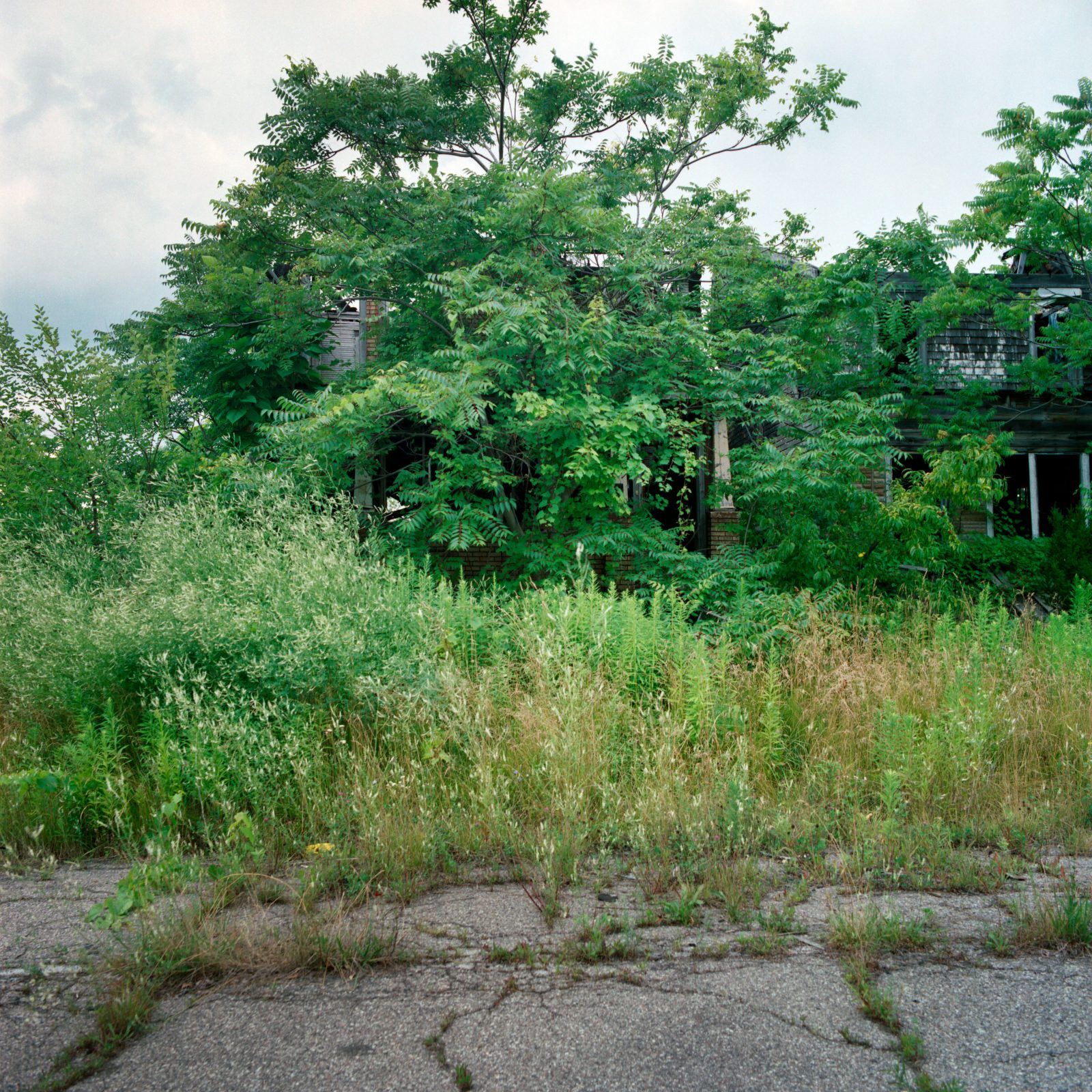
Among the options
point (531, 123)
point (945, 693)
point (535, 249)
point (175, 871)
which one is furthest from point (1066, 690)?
point (531, 123)

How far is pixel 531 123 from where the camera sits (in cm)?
1529

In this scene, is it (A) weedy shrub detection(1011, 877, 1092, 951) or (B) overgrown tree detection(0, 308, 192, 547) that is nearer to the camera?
(A) weedy shrub detection(1011, 877, 1092, 951)

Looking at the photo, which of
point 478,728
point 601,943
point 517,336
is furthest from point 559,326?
point 601,943

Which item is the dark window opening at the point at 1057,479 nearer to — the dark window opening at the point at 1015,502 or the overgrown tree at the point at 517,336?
the dark window opening at the point at 1015,502

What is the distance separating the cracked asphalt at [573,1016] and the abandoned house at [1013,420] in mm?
10657

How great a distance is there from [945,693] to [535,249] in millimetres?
7935

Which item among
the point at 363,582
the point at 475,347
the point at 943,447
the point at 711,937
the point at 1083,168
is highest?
the point at 1083,168

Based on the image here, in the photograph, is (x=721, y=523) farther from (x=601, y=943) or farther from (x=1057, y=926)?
(x=601, y=943)

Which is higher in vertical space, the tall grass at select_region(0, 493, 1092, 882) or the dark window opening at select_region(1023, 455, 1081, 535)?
the dark window opening at select_region(1023, 455, 1081, 535)

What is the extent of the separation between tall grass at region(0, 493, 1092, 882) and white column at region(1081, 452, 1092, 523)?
7807 millimetres

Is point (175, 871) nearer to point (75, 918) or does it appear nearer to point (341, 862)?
point (75, 918)

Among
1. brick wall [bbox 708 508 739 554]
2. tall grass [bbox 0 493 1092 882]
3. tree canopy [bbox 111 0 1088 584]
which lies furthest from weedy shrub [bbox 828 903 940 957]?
brick wall [bbox 708 508 739 554]

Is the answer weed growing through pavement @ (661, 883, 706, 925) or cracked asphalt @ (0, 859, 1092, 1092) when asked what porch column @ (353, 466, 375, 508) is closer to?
cracked asphalt @ (0, 859, 1092, 1092)

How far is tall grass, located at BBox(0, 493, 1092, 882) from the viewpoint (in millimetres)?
3900
